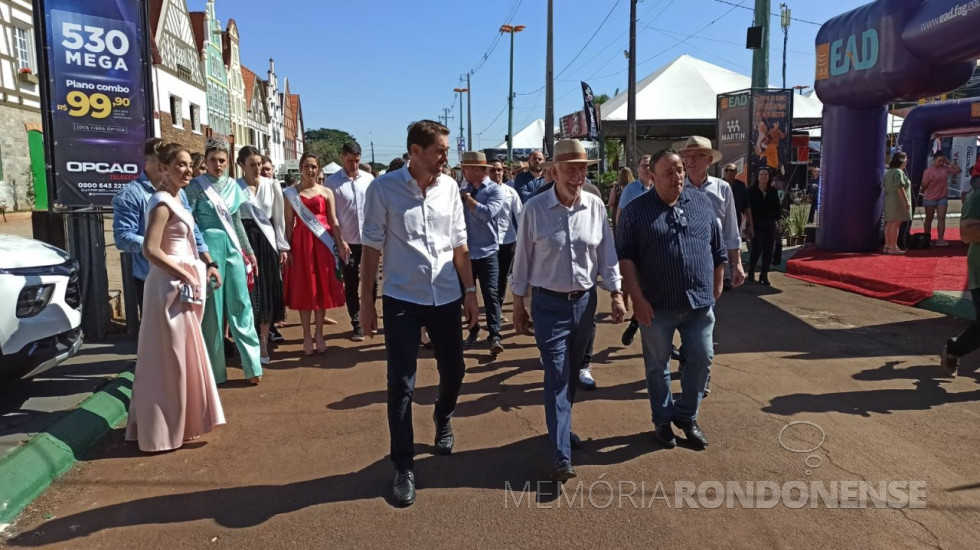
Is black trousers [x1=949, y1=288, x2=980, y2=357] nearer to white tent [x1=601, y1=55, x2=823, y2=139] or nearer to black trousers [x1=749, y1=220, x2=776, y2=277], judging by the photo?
black trousers [x1=749, y1=220, x2=776, y2=277]

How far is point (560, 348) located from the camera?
12.4ft

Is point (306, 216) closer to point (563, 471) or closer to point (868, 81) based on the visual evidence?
point (563, 471)

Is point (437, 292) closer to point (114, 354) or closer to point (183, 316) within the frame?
point (183, 316)

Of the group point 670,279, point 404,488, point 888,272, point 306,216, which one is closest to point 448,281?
point 404,488

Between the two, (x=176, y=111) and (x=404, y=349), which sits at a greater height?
(x=176, y=111)

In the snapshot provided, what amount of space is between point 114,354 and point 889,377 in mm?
6586

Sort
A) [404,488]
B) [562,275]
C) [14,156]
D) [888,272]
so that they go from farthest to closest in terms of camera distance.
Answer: [14,156], [888,272], [562,275], [404,488]

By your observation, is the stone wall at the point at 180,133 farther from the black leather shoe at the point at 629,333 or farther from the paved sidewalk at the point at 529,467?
the paved sidewalk at the point at 529,467

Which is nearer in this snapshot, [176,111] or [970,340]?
[970,340]

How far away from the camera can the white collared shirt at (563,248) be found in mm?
3836

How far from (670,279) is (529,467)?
4.48 ft

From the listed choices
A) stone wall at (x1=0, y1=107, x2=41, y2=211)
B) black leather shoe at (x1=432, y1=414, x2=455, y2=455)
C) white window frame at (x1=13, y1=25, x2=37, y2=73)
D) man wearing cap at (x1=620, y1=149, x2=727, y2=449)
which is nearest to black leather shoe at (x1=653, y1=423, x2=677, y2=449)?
man wearing cap at (x1=620, y1=149, x2=727, y2=449)

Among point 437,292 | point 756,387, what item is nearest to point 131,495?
point 437,292

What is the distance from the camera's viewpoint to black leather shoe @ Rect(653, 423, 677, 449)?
13.5 ft
